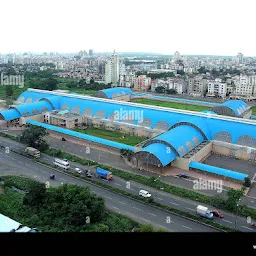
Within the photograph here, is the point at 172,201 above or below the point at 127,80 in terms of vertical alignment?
below

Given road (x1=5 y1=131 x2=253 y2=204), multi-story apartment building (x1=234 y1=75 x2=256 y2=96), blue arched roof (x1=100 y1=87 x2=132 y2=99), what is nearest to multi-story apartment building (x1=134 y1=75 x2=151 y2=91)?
blue arched roof (x1=100 y1=87 x2=132 y2=99)

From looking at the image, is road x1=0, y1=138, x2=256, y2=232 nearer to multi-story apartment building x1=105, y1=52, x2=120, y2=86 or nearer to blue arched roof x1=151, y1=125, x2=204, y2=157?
blue arched roof x1=151, y1=125, x2=204, y2=157

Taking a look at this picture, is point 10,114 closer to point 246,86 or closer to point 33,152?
point 33,152

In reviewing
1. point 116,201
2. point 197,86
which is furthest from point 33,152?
point 197,86

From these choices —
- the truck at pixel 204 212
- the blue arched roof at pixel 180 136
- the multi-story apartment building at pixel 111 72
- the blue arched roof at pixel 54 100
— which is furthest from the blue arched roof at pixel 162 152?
the multi-story apartment building at pixel 111 72

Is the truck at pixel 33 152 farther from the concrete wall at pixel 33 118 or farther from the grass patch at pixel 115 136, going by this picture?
the concrete wall at pixel 33 118

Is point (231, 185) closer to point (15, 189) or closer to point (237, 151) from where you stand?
point (237, 151)
